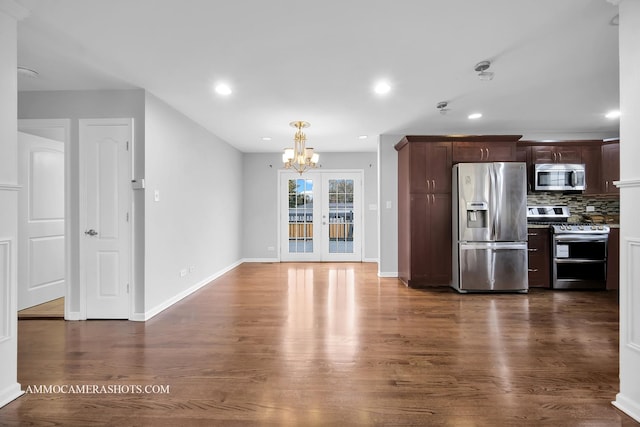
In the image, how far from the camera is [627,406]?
1760 millimetres

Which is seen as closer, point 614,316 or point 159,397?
point 159,397

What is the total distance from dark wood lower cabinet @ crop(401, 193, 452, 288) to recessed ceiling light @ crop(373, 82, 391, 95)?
1.83 m

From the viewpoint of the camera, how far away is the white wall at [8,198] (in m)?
1.88

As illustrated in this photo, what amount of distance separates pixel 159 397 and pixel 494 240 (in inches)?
166

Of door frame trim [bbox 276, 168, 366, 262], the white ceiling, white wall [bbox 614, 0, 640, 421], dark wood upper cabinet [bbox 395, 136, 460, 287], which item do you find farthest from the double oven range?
door frame trim [bbox 276, 168, 366, 262]

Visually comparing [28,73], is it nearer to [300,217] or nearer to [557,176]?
[300,217]

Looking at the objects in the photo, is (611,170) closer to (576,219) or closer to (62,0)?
(576,219)

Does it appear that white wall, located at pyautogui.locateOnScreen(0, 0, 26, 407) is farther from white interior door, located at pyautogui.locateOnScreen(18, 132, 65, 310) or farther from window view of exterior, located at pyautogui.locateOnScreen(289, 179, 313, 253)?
window view of exterior, located at pyautogui.locateOnScreen(289, 179, 313, 253)

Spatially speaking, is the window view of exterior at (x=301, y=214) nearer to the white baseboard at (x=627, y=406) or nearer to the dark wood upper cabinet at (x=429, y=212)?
the dark wood upper cabinet at (x=429, y=212)

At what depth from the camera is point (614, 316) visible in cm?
339

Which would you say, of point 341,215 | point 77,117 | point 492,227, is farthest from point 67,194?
point 492,227

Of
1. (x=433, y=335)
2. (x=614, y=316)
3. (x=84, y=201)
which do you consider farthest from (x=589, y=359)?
(x=84, y=201)

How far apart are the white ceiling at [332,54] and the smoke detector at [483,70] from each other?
0.06 metres

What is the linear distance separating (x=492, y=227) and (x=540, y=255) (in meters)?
0.99
